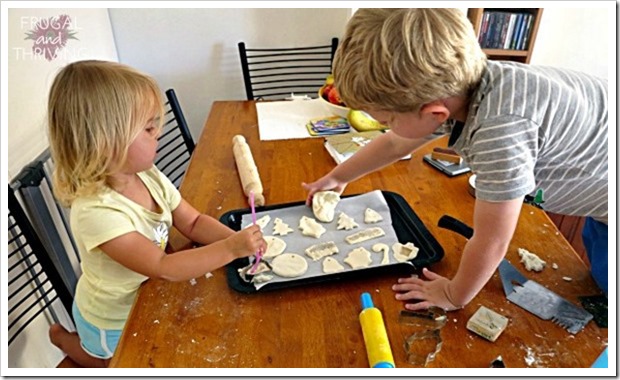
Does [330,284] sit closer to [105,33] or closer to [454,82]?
[454,82]

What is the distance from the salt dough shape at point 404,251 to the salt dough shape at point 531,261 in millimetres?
196

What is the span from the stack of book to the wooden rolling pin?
130 cm

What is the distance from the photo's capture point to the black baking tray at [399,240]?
0.77 meters

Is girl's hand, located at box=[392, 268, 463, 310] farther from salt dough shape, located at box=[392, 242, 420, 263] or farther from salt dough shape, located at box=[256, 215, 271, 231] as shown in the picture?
salt dough shape, located at box=[256, 215, 271, 231]

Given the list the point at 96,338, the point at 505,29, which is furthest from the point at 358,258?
the point at 505,29

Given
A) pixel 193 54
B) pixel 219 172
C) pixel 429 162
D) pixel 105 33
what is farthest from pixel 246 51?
pixel 429 162

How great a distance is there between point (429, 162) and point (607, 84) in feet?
1.64

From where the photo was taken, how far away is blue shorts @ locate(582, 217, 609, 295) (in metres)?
0.75

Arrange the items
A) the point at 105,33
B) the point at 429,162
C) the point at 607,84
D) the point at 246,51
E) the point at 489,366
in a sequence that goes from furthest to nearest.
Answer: the point at 246,51 < the point at 105,33 < the point at 429,162 < the point at 607,84 < the point at 489,366

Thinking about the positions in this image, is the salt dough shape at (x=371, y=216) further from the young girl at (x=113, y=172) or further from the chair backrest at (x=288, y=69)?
the chair backrest at (x=288, y=69)

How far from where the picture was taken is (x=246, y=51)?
2.14 metres

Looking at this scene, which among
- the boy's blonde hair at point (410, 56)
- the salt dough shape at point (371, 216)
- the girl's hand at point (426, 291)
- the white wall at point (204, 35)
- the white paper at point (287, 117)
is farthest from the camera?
the white wall at point (204, 35)

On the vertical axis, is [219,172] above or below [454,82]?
below

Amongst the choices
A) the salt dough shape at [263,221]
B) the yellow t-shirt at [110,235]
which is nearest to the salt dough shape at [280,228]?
the salt dough shape at [263,221]
